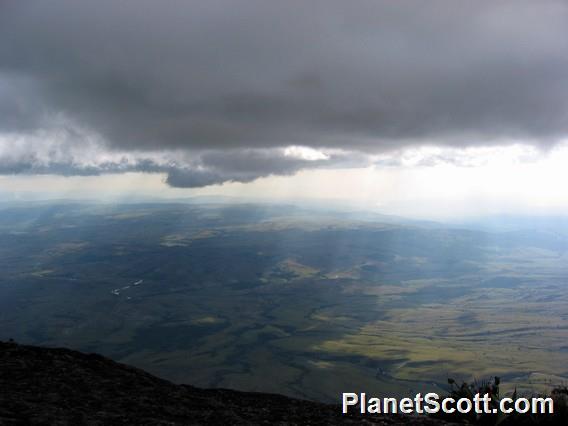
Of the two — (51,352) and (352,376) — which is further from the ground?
(51,352)

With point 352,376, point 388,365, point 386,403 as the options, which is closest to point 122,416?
point 386,403

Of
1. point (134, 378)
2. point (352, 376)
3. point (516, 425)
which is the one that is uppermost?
point (134, 378)

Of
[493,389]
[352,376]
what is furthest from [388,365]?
[493,389]

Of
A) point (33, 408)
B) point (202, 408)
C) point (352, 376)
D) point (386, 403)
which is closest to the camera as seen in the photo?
point (33, 408)

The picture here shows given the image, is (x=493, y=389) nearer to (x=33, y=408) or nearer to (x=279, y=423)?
(x=279, y=423)

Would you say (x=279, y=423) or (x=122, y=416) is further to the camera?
(x=279, y=423)

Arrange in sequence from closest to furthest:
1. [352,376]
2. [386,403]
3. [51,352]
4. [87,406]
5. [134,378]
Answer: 1. [87,406]
2. [386,403]
3. [134,378]
4. [51,352]
5. [352,376]
